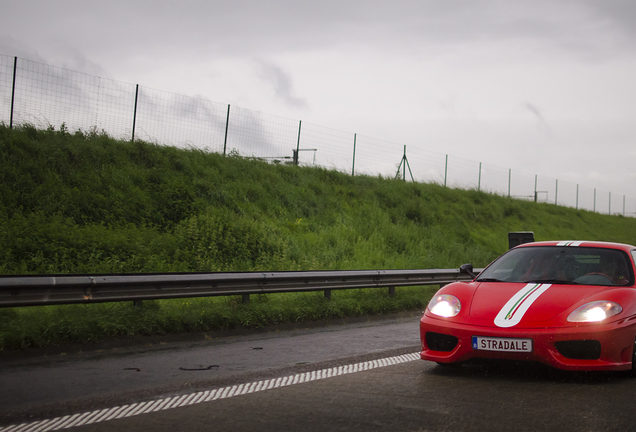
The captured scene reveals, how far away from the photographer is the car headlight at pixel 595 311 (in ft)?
16.2

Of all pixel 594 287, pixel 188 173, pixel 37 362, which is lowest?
pixel 37 362

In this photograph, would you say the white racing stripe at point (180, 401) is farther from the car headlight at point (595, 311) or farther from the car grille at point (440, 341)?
the car headlight at point (595, 311)

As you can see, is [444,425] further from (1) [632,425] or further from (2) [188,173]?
(2) [188,173]

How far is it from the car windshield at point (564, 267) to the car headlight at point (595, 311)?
1.81 ft

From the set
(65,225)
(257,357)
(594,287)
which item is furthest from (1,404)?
(65,225)

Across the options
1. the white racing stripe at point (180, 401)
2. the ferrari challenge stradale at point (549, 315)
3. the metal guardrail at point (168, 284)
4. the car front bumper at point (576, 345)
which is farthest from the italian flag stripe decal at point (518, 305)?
the metal guardrail at point (168, 284)

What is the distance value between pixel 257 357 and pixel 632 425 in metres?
3.69

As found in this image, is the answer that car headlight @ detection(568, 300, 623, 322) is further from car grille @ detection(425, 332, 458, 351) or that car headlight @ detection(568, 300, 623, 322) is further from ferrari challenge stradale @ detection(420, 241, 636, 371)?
car grille @ detection(425, 332, 458, 351)

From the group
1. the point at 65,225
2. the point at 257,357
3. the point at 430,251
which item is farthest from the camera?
the point at 430,251

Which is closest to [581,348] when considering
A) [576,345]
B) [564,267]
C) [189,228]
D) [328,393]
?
[576,345]

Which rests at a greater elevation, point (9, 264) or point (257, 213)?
point (257, 213)

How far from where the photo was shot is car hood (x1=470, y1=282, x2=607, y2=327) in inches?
197

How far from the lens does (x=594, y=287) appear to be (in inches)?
214

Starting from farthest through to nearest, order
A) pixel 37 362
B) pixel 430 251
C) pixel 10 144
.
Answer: pixel 430 251 < pixel 10 144 < pixel 37 362
